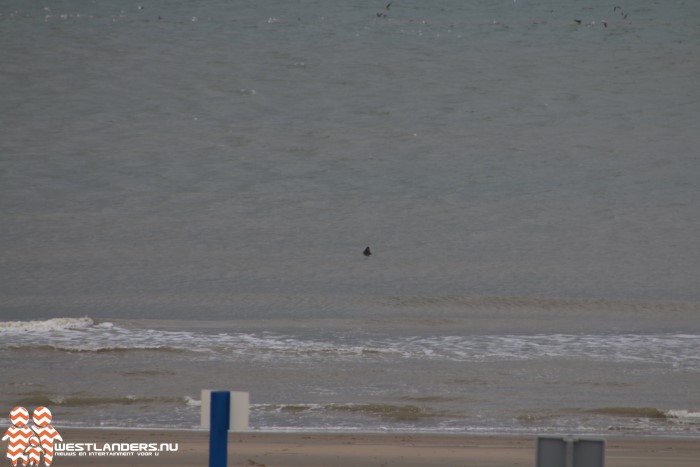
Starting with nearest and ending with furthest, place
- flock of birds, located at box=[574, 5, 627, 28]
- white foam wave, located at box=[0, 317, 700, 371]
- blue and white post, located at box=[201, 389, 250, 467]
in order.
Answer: blue and white post, located at box=[201, 389, 250, 467]
white foam wave, located at box=[0, 317, 700, 371]
flock of birds, located at box=[574, 5, 627, 28]

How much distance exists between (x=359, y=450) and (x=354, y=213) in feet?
33.6

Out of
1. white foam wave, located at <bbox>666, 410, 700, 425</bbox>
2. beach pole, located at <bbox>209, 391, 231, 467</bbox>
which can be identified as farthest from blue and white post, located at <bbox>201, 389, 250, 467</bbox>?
white foam wave, located at <bbox>666, 410, 700, 425</bbox>

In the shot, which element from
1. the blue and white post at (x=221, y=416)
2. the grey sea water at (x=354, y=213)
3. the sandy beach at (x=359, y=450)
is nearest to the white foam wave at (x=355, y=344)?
the grey sea water at (x=354, y=213)

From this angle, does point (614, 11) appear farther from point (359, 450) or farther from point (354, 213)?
point (359, 450)

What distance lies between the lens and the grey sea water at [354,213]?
682 centimetres

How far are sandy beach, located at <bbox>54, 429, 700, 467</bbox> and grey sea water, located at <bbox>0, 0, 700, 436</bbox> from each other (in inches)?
15.3

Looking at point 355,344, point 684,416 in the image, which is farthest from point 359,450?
point 355,344

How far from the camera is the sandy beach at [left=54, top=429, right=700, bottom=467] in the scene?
15.3ft

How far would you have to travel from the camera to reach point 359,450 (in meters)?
4.94

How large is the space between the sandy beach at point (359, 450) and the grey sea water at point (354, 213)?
1.27ft

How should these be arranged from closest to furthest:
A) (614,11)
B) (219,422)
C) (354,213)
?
1. (219,422)
2. (354,213)
3. (614,11)

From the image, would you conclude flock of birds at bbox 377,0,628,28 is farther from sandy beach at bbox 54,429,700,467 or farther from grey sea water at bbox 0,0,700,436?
sandy beach at bbox 54,429,700,467

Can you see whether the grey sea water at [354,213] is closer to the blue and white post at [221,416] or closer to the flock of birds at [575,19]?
the flock of birds at [575,19]

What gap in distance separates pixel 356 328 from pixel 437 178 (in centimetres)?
733
